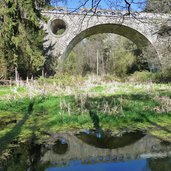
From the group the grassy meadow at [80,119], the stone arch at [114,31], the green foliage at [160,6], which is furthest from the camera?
the stone arch at [114,31]

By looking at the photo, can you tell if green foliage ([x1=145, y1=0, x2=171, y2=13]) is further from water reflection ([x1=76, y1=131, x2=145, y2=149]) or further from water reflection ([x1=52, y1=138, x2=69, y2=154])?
water reflection ([x1=52, y1=138, x2=69, y2=154])

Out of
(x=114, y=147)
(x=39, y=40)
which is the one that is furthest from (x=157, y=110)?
(x=39, y=40)

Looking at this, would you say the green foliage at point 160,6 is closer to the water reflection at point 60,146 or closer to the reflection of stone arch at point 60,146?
the reflection of stone arch at point 60,146

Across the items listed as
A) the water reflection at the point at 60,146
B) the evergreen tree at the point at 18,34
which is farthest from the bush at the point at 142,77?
the water reflection at the point at 60,146

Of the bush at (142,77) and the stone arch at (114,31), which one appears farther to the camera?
the stone arch at (114,31)

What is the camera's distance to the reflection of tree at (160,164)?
354 centimetres

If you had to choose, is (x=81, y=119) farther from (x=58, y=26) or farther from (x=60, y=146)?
(x=58, y=26)

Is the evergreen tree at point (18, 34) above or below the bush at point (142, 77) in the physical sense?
above

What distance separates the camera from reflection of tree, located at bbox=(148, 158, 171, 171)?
3540mm

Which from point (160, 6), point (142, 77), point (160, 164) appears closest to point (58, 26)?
point (142, 77)

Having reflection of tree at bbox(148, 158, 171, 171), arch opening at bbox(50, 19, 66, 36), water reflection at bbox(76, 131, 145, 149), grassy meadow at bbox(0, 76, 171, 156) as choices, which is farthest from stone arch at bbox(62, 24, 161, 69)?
reflection of tree at bbox(148, 158, 171, 171)

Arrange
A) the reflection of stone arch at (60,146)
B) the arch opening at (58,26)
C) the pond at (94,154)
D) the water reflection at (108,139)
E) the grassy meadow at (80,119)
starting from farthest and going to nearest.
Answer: the arch opening at (58,26) < the grassy meadow at (80,119) < the water reflection at (108,139) < the reflection of stone arch at (60,146) < the pond at (94,154)

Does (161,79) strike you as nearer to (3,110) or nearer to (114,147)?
(3,110)

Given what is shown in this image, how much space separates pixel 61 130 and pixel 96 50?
33063mm
